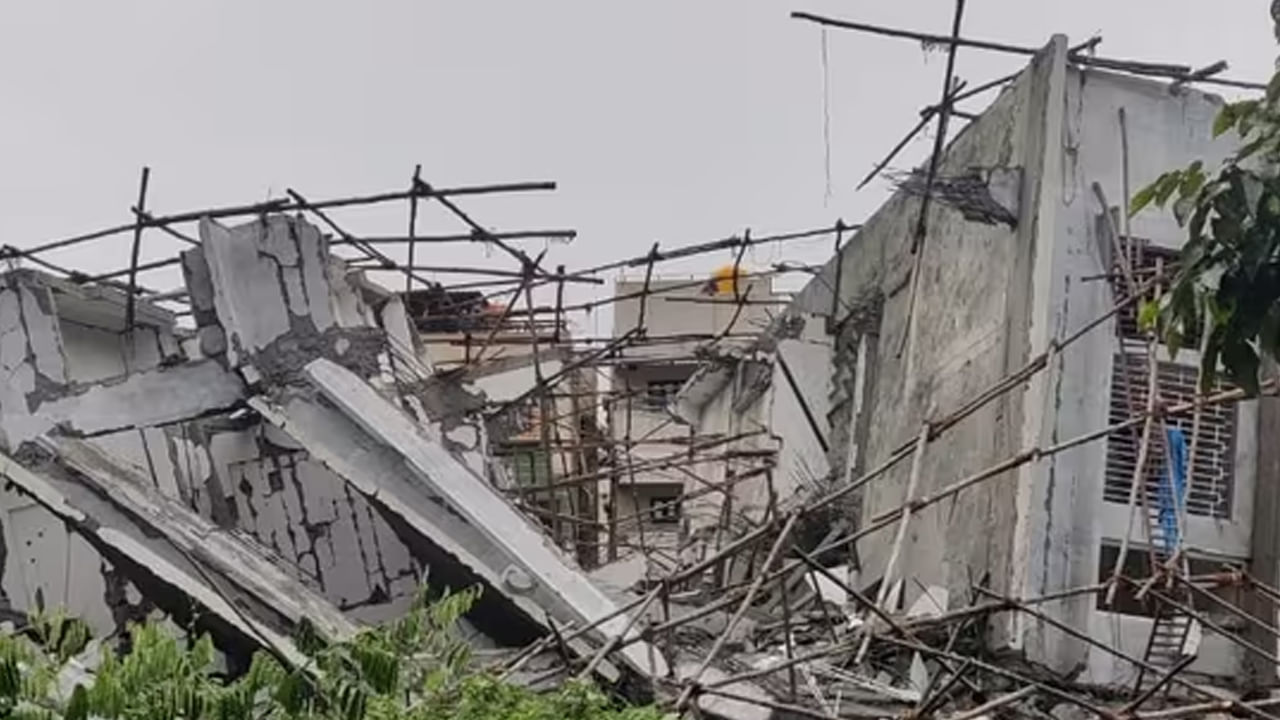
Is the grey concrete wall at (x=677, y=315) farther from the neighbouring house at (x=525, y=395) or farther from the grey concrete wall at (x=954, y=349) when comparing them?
the grey concrete wall at (x=954, y=349)

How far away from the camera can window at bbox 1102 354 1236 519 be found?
9641mm

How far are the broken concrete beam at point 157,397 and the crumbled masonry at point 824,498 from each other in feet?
0.06

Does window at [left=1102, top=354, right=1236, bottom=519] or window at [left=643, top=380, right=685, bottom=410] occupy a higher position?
window at [left=1102, top=354, right=1236, bottom=519]

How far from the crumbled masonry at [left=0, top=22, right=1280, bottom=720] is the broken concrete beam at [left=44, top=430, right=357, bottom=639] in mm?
24

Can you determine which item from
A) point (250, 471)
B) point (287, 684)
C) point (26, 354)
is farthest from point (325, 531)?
point (287, 684)

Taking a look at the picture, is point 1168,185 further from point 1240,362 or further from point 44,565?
point 44,565

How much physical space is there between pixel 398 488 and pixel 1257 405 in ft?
16.9

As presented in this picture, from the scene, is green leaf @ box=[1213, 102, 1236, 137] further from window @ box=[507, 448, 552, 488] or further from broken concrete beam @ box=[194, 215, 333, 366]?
window @ box=[507, 448, 552, 488]

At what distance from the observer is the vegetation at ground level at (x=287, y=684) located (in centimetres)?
462

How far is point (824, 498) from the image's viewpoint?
10.4 m

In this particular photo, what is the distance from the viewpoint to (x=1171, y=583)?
8.12 m

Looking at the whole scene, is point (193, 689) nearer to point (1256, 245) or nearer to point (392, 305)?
point (1256, 245)

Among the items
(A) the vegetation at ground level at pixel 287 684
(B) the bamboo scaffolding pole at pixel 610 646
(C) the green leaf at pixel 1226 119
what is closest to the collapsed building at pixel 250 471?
(B) the bamboo scaffolding pole at pixel 610 646

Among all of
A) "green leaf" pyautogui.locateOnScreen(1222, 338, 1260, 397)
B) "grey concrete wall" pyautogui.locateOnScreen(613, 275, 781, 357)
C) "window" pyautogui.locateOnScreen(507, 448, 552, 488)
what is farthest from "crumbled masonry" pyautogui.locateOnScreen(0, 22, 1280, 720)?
"grey concrete wall" pyautogui.locateOnScreen(613, 275, 781, 357)
